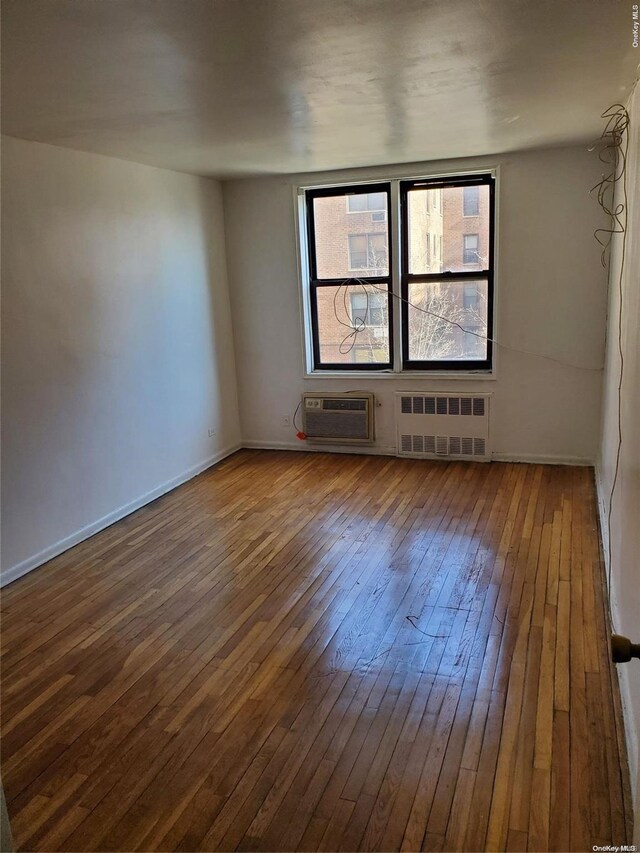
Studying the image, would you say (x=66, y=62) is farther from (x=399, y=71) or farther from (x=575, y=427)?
(x=575, y=427)

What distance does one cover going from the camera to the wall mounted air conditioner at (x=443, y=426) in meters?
5.45

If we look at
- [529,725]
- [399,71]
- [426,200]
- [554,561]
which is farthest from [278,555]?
[426,200]

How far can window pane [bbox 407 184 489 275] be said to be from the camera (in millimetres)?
5273

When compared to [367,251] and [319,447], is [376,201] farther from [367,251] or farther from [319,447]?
[319,447]

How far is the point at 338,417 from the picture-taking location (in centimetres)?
587

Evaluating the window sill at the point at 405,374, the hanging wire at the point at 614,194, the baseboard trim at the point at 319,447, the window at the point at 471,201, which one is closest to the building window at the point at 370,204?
the window at the point at 471,201

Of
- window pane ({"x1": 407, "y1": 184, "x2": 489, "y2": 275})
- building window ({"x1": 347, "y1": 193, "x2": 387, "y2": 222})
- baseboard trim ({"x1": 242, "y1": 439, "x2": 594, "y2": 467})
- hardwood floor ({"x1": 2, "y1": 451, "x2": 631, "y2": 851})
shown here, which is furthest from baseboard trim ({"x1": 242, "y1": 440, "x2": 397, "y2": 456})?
building window ({"x1": 347, "y1": 193, "x2": 387, "y2": 222})

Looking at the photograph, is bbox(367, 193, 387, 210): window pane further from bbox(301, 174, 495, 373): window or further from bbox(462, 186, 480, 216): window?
bbox(462, 186, 480, 216): window

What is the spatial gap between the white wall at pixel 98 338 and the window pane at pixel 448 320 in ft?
5.98

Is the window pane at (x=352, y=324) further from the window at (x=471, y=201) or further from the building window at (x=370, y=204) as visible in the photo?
the window at (x=471, y=201)

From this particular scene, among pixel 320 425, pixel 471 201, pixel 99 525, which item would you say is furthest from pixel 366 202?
pixel 99 525

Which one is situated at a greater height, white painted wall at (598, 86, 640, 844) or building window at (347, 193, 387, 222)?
building window at (347, 193, 387, 222)

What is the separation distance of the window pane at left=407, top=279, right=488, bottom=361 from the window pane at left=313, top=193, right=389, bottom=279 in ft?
1.42

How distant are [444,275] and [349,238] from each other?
939mm
